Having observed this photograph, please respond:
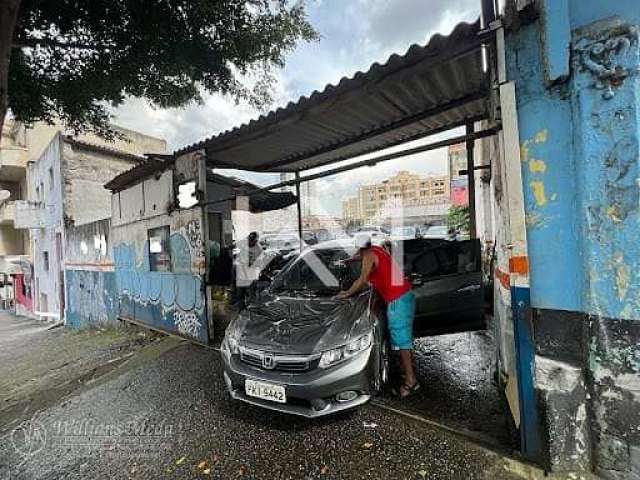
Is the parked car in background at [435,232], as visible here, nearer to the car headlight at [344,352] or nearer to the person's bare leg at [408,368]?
the person's bare leg at [408,368]

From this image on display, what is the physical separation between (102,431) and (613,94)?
5209 millimetres

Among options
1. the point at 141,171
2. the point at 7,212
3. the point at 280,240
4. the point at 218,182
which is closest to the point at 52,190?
the point at 7,212

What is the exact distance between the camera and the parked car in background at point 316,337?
2.96 meters

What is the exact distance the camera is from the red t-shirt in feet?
12.1

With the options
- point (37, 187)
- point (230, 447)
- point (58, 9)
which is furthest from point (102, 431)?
point (37, 187)

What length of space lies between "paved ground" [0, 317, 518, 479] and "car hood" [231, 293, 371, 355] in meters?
0.81

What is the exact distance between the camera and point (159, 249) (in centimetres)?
709

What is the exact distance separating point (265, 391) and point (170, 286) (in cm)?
451

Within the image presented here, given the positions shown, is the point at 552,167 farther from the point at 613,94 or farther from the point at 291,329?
the point at 291,329

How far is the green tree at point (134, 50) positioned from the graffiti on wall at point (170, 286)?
2914 millimetres

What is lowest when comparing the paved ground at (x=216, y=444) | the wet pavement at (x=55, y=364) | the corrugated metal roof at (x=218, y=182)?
the wet pavement at (x=55, y=364)

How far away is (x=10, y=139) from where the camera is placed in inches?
766

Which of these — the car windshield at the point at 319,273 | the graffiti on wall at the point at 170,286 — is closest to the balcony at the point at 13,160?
the graffiti on wall at the point at 170,286

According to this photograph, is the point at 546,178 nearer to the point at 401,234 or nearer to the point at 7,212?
the point at 401,234
